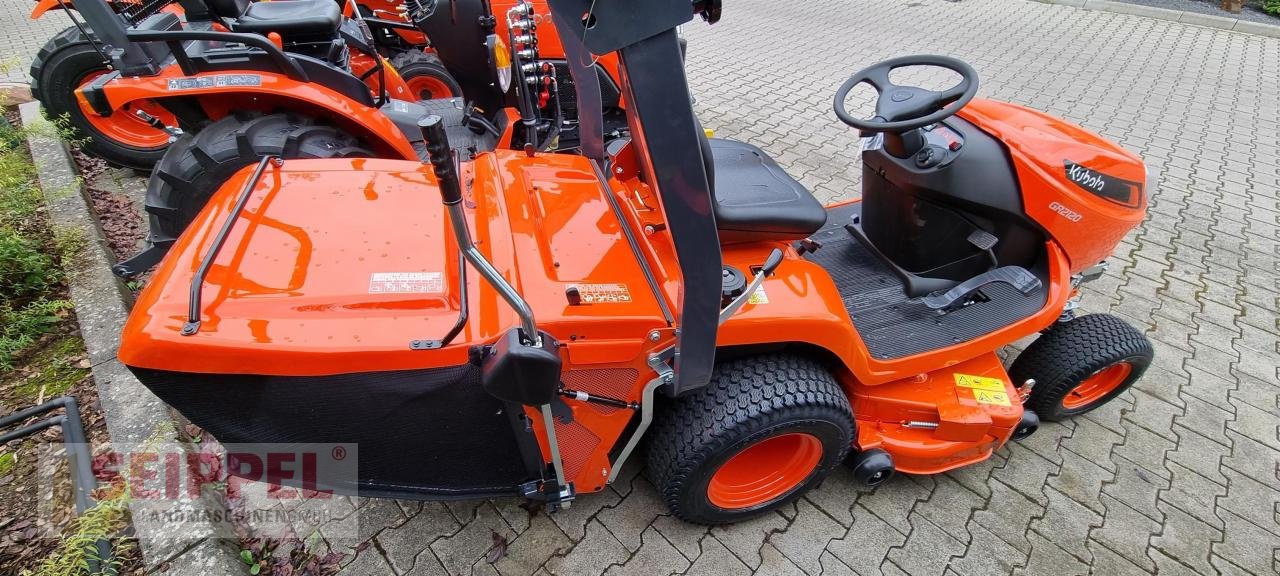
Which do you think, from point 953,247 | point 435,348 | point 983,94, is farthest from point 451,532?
point 983,94

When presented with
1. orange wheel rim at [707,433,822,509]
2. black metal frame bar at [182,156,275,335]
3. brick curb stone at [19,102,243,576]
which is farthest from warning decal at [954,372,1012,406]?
brick curb stone at [19,102,243,576]

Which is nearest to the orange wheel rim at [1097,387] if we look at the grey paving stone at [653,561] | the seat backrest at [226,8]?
the grey paving stone at [653,561]

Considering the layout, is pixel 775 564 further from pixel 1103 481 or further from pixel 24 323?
pixel 24 323

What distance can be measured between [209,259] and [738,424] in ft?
4.62

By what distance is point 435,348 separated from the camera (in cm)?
139

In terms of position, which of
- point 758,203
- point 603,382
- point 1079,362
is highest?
point 758,203

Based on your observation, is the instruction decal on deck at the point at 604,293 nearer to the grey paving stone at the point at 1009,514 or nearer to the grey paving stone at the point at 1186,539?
the grey paving stone at the point at 1009,514

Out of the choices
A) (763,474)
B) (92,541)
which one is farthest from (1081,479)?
(92,541)

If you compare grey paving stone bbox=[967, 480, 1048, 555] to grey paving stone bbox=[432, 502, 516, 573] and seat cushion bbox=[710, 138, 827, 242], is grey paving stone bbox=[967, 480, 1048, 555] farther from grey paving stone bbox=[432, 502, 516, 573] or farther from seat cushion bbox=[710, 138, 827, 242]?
grey paving stone bbox=[432, 502, 516, 573]

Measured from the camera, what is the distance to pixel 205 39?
8.36 ft

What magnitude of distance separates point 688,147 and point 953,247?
1559 millimetres

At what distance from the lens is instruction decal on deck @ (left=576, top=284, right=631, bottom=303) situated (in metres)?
1.53

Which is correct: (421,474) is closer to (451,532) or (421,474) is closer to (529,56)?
(451,532)

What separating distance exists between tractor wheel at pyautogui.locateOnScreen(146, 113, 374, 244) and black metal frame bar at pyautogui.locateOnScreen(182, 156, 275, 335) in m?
1.02
